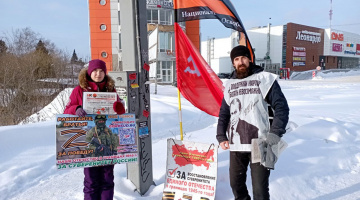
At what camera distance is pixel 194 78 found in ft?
11.0

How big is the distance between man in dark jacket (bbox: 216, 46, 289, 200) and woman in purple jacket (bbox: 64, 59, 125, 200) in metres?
1.18

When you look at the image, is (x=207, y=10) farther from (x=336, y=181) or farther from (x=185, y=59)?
(x=336, y=181)

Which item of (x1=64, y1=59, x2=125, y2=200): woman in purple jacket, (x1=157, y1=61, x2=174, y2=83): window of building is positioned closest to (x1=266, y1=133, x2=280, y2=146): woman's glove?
(x1=64, y1=59, x2=125, y2=200): woman in purple jacket

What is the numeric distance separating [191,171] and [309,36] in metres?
48.7

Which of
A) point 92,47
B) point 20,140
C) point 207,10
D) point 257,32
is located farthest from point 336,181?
point 257,32

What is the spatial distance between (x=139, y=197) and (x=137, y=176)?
0.25 metres

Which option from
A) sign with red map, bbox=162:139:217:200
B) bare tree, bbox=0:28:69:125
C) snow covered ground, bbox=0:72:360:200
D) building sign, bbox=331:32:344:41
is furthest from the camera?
building sign, bbox=331:32:344:41

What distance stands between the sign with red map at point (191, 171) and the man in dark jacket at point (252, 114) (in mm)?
354

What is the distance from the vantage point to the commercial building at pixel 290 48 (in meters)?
42.0

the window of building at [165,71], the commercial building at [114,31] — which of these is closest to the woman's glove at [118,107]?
the commercial building at [114,31]

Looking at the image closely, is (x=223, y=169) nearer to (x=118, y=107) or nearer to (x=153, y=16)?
(x=118, y=107)

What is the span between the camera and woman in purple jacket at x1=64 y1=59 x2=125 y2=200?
2.45 meters

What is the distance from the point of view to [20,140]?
462 cm

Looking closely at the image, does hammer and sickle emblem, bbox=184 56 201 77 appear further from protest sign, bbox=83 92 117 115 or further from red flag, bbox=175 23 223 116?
protest sign, bbox=83 92 117 115
